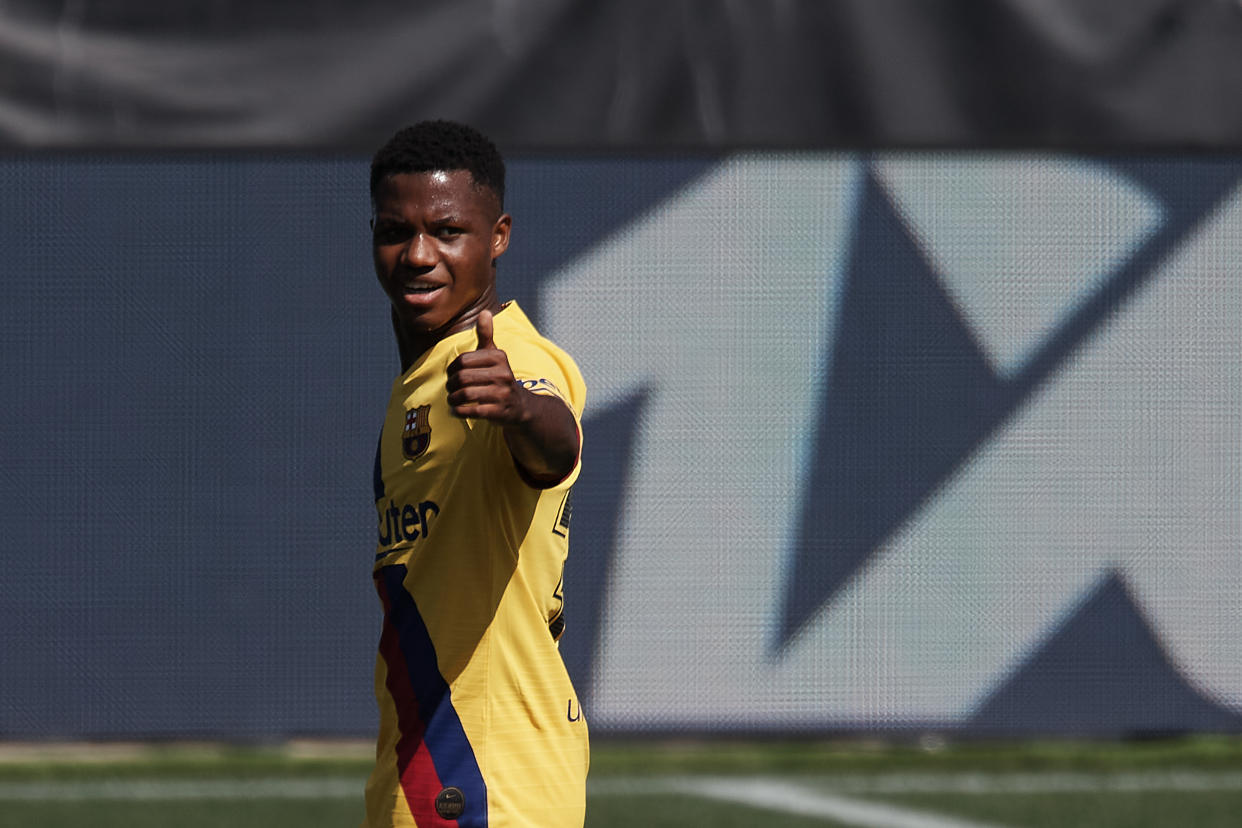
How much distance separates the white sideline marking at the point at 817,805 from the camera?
4.93 meters

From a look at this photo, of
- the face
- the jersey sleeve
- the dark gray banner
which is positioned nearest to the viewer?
the jersey sleeve

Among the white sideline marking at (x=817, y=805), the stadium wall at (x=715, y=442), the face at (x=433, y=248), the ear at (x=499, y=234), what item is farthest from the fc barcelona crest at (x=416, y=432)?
the white sideline marking at (x=817, y=805)

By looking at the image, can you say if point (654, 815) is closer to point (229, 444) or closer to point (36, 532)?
point (229, 444)

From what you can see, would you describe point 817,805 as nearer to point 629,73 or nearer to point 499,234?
point 629,73

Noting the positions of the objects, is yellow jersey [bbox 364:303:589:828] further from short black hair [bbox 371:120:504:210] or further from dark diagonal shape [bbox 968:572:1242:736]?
dark diagonal shape [bbox 968:572:1242:736]

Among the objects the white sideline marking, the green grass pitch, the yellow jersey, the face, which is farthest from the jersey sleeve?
the white sideline marking

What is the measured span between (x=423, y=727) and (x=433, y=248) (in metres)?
0.65

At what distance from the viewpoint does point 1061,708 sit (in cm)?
491

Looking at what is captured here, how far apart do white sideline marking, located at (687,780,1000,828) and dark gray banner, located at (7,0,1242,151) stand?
92.5 inches

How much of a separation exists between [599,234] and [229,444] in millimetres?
1467

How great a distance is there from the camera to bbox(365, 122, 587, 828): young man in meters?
1.89

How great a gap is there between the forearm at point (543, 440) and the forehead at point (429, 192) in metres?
0.37

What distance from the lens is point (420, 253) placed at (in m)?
1.97

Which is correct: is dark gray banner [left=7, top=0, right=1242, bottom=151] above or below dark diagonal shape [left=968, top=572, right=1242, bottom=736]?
above
